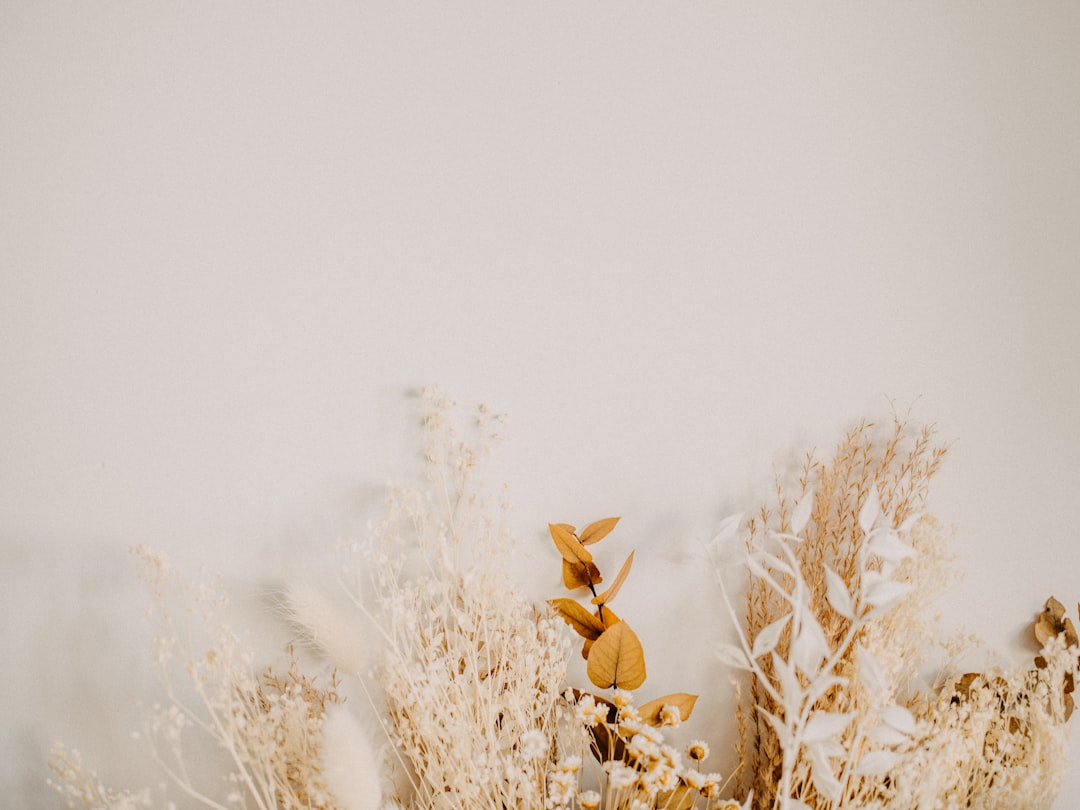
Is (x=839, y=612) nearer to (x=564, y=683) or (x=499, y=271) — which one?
(x=564, y=683)

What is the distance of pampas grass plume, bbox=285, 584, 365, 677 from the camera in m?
1.15

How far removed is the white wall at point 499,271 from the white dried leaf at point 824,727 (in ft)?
1.51

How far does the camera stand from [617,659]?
45.9 inches

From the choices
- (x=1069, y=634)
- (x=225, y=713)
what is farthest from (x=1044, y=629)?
(x=225, y=713)

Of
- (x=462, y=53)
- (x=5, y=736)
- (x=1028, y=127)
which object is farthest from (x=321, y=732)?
(x=1028, y=127)

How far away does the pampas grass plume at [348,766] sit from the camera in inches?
39.4

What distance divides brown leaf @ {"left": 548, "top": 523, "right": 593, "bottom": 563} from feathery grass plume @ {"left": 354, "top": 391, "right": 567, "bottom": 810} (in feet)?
0.29

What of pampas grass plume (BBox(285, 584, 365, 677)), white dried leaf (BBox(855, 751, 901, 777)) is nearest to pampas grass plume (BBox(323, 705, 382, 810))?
pampas grass plume (BBox(285, 584, 365, 677))

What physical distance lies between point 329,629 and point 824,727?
768 millimetres

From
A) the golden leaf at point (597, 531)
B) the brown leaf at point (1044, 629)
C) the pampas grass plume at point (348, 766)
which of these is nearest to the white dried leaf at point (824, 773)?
the golden leaf at point (597, 531)

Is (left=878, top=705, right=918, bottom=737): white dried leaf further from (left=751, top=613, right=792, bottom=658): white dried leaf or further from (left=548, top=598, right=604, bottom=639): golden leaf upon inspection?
(left=548, top=598, right=604, bottom=639): golden leaf

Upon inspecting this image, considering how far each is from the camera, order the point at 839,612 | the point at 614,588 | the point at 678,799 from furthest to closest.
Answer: the point at 614,588 < the point at 678,799 < the point at 839,612

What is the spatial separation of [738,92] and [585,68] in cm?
29

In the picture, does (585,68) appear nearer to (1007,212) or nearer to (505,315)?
(505,315)
